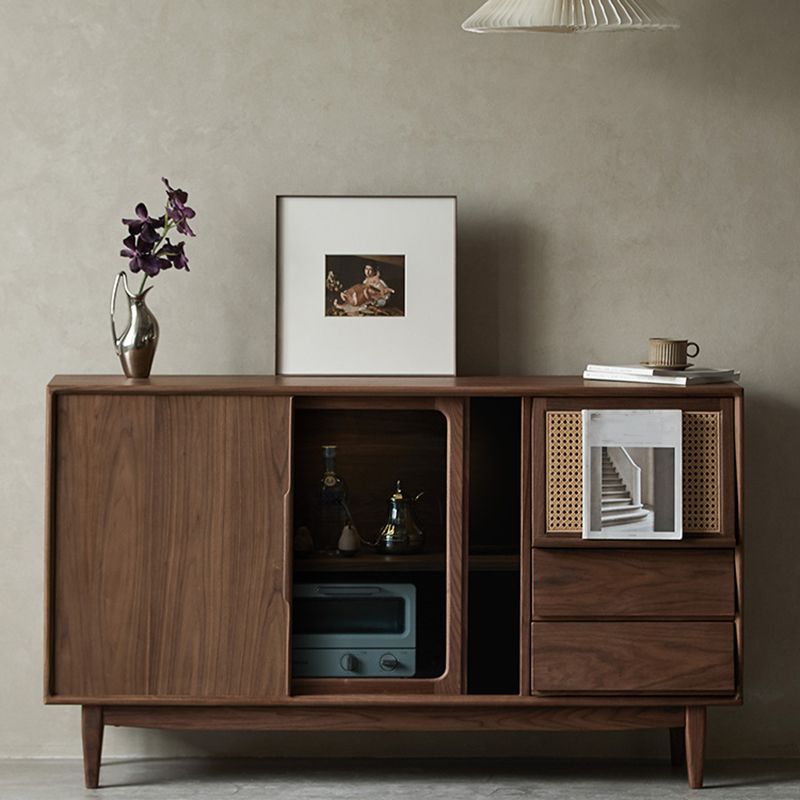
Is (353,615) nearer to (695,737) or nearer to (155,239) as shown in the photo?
(695,737)

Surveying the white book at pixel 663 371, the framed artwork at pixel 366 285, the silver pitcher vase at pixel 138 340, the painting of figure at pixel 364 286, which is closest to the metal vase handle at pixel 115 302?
the silver pitcher vase at pixel 138 340

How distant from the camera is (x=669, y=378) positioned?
2764 mm

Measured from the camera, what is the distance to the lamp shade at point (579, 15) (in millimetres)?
2625

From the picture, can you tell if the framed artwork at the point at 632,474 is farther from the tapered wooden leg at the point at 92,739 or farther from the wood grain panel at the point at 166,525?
the tapered wooden leg at the point at 92,739

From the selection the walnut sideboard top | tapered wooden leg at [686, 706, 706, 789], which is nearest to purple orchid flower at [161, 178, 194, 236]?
the walnut sideboard top

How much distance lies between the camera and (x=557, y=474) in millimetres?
2746

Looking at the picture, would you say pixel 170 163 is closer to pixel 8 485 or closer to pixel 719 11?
pixel 8 485

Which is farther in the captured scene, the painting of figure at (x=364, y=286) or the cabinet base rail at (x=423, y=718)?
the painting of figure at (x=364, y=286)

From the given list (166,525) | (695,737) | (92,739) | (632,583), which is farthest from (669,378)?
(92,739)

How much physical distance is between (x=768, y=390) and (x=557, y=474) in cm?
72

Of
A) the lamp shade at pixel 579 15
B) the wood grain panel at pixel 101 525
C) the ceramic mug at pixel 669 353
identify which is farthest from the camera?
the ceramic mug at pixel 669 353

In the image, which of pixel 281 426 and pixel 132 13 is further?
pixel 132 13

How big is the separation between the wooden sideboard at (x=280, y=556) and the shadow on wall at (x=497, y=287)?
0.37m

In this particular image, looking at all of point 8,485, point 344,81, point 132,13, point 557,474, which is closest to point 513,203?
point 344,81
